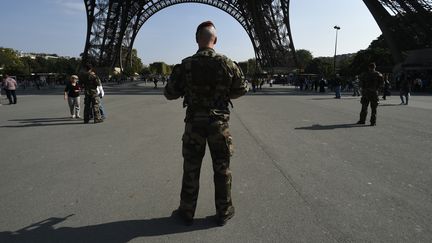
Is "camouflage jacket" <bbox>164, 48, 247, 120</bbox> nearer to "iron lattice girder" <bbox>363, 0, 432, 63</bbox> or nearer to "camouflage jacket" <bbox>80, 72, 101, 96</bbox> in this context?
"camouflage jacket" <bbox>80, 72, 101, 96</bbox>

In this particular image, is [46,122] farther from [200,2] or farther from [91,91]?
[200,2]

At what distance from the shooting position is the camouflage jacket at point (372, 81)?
1030 cm

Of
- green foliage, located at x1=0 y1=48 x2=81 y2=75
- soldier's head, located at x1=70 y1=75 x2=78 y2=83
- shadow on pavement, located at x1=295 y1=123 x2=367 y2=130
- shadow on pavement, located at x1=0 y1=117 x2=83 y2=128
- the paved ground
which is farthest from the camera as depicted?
green foliage, located at x1=0 y1=48 x2=81 y2=75

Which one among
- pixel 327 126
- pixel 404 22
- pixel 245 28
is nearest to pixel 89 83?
pixel 327 126

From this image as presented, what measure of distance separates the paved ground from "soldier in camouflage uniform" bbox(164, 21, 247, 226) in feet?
0.92

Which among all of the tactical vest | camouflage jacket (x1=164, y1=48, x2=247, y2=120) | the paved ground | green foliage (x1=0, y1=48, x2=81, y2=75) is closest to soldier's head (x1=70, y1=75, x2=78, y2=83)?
the paved ground

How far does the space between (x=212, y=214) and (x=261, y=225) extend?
0.58m

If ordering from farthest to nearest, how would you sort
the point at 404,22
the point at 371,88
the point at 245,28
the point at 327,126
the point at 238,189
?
the point at 245,28 < the point at 404,22 < the point at 371,88 < the point at 327,126 < the point at 238,189

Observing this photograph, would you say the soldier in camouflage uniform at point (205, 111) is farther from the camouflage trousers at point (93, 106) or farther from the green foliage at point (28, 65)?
the green foliage at point (28, 65)

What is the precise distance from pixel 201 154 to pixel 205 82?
71 cm

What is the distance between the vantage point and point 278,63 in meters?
Result: 62.9

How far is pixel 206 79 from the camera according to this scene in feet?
11.3

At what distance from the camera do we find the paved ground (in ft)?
10.9

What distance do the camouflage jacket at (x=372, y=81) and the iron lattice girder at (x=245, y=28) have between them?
157ft
